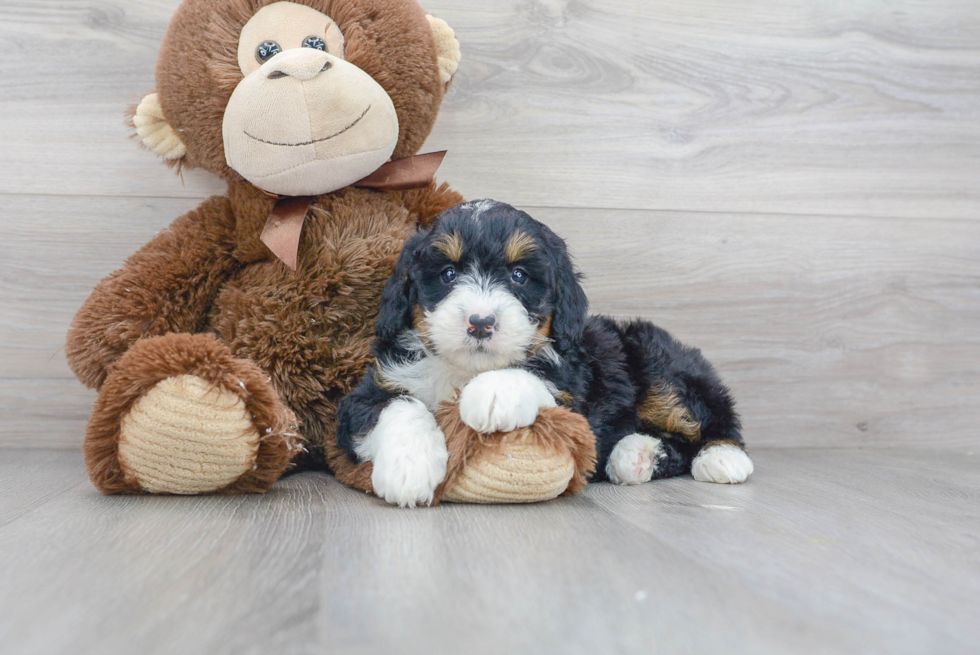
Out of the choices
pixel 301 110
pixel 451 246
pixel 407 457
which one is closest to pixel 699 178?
pixel 451 246

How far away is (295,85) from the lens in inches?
61.6

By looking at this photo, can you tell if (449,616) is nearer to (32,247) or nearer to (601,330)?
(601,330)

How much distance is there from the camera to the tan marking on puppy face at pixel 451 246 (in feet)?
4.70

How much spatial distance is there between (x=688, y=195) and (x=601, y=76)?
17.5 inches

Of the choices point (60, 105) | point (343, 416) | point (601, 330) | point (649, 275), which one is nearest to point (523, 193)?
point (649, 275)

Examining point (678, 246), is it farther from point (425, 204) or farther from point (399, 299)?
point (399, 299)

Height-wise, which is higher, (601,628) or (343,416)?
(601,628)

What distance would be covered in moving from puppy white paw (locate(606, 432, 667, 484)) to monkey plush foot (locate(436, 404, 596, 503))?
1.17ft

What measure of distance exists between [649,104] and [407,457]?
1.43 metres

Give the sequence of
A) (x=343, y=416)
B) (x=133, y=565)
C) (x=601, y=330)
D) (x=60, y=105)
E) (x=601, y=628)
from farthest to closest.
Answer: (x=60, y=105) < (x=601, y=330) < (x=343, y=416) < (x=133, y=565) < (x=601, y=628)

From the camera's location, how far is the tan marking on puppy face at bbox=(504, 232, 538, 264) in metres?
1.43

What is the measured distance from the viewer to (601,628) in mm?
854

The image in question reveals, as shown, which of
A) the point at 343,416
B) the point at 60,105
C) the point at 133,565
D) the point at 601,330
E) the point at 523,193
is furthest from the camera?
the point at 523,193

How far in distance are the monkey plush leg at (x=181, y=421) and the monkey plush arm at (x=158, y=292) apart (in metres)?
0.23
